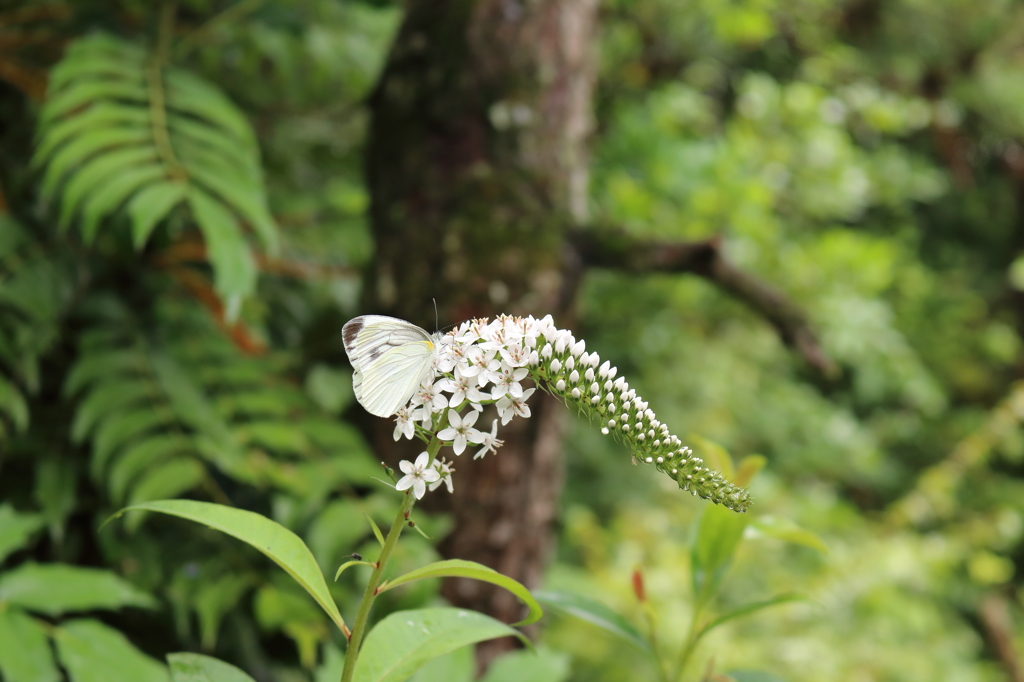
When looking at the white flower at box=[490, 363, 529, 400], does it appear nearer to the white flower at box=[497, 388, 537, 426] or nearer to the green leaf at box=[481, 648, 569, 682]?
the white flower at box=[497, 388, 537, 426]

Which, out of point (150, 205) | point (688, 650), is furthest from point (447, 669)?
point (150, 205)

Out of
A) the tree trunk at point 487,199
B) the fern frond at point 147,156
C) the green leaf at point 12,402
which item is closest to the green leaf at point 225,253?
the fern frond at point 147,156

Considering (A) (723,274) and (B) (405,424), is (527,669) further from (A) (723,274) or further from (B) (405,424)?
(A) (723,274)

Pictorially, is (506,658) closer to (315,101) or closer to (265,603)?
(265,603)

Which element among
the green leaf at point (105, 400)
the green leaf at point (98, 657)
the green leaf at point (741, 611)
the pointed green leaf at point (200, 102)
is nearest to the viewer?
the green leaf at point (741, 611)

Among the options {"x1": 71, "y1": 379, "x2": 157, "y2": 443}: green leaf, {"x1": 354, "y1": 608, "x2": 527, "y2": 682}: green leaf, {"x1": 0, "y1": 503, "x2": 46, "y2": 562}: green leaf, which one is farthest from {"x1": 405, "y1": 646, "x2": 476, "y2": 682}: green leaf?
{"x1": 71, "y1": 379, "x2": 157, "y2": 443}: green leaf

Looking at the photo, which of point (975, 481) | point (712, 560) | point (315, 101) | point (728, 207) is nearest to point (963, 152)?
point (975, 481)

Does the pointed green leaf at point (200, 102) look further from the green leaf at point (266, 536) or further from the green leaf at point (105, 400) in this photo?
the green leaf at point (266, 536)
